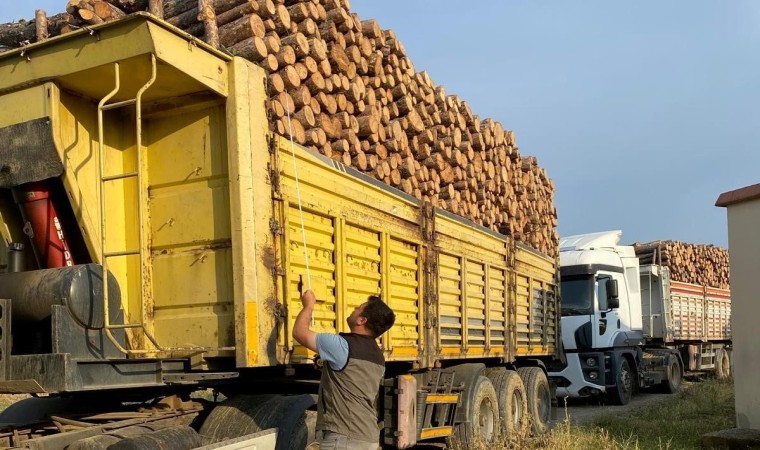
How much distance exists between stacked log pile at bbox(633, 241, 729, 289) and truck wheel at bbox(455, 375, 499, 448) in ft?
36.6

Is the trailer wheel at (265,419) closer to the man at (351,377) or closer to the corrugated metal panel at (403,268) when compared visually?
the corrugated metal panel at (403,268)

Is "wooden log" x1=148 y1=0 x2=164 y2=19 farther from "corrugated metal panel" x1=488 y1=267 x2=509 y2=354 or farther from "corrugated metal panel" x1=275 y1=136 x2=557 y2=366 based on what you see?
"corrugated metal panel" x1=488 y1=267 x2=509 y2=354

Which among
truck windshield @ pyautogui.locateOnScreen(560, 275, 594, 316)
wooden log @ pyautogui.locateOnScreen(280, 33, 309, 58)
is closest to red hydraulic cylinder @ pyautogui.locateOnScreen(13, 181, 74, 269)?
wooden log @ pyautogui.locateOnScreen(280, 33, 309, 58)

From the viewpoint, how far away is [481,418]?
8.19m

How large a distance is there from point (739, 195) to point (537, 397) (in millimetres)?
3384

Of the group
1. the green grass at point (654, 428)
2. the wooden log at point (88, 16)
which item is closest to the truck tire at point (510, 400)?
the green grass at point (654, 428)

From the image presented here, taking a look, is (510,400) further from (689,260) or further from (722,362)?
(722,362)

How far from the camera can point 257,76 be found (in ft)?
17.0

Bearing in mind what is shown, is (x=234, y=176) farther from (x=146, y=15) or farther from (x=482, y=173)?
(x=482, y=173)

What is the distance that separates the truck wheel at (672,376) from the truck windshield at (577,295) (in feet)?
12.8

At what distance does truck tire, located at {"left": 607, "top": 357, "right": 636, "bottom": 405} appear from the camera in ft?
45.0

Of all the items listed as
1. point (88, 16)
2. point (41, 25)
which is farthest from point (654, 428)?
point (41, 25)

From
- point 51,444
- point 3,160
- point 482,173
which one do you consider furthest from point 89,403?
point 482,173

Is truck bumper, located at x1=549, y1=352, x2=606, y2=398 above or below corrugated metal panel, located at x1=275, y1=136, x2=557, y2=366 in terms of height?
below
